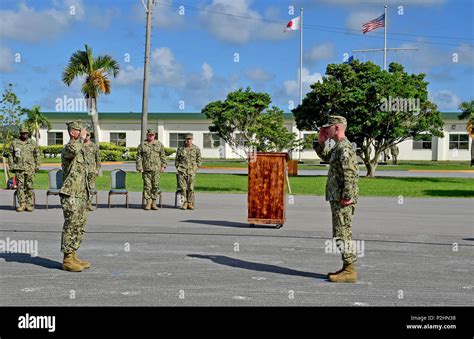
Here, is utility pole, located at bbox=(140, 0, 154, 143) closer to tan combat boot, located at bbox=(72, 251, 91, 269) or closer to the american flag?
tan combat boot, located at bbox=(72, 251, 91, 269)

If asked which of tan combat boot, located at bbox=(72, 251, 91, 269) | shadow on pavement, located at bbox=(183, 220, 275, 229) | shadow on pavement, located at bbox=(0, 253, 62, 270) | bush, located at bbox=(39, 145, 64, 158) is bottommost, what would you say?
shadow on pavement, located at bbox=(0, 253, 62, 270)

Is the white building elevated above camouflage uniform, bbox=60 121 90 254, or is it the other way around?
the white building

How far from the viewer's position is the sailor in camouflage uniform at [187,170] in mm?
15805

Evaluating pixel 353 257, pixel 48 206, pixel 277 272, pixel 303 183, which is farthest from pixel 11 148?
pixel 303 183

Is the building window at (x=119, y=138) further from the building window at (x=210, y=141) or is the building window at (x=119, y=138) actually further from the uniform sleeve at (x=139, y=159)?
the uniform sleeve at (x=139, y=159)

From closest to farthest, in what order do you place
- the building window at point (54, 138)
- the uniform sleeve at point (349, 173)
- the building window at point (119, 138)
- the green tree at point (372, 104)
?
the uniform sleeve at point (349, 173)
the green tree at point (372, 104)
the building window at point (119, 138)
the building window at point (54, 138)

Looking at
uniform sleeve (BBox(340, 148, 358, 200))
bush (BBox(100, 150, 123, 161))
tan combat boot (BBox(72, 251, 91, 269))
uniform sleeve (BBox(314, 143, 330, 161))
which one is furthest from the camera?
bush (BBox(100, 150, 123, 161))

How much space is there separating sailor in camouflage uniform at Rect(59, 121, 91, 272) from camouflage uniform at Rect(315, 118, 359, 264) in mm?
3193

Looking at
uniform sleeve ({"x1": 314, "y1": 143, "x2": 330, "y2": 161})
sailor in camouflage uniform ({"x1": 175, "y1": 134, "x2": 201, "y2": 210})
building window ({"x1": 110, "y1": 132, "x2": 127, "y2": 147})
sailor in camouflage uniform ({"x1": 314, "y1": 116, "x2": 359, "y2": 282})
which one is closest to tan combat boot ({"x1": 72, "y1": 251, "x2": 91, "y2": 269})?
sailor in camouflage uniform ({"x1": 314, "y1": 116, "x2": 359, "y2": 282})

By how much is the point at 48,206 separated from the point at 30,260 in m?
7.69

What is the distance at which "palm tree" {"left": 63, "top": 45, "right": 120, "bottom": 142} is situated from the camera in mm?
42812

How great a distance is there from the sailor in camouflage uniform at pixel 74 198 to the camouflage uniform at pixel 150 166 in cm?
738

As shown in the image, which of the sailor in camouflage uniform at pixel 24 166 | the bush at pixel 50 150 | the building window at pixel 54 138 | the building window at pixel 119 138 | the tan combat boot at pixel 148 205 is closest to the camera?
the sailor in camouflage uniform at pixel 24 166

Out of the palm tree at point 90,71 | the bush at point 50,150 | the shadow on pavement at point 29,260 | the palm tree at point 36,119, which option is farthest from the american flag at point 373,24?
the shadow on pavement at point 29,260
